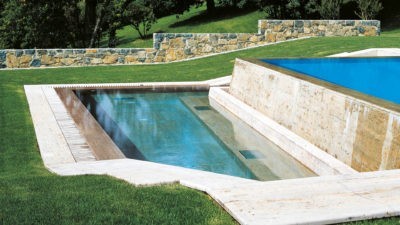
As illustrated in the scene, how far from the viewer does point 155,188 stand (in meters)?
5.18

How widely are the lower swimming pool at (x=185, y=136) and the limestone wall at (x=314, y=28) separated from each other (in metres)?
8.17

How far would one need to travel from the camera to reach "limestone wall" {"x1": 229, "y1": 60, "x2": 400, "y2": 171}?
241 inches

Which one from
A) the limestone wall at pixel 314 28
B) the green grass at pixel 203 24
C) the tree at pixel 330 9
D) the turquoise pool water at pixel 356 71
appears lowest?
the green grass at pixel 203 24

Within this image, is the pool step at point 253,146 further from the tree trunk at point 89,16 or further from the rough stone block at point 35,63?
the tree trunk at point 89,16

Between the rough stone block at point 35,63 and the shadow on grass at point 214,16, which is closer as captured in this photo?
the rough stone block at point 35,63

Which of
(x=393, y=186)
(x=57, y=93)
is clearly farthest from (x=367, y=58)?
(x=393, y=186)

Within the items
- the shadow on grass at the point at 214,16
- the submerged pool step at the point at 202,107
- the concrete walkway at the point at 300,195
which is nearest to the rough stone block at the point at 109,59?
the submerged pool step at the point at 202,107

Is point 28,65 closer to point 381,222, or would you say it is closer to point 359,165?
point 359,165

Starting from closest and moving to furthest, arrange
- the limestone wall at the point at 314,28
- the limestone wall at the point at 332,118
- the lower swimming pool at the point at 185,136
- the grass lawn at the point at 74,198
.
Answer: the grass lawn at the point at 74,198
the limestone wall at the point at 332,118
the lower swimming pool at the point at 185,136
the limestone wall at the point at 314,28

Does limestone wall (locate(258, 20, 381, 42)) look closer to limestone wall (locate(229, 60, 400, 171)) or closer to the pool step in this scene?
the pool step

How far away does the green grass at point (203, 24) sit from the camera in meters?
33.0

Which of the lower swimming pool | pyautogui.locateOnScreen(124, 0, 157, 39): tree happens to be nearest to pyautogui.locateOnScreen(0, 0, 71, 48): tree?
pyautogui.locateOnScreen(124, 0, 157, 39): tree

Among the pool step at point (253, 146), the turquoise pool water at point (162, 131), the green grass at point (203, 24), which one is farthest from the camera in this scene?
the green grass at point (203, 24)

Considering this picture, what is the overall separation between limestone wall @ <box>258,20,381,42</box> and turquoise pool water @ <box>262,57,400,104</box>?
22.2 feet
